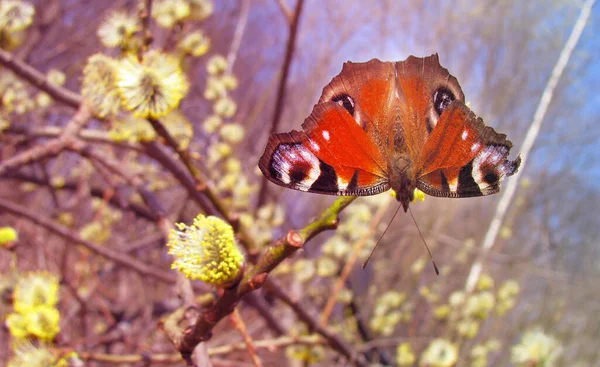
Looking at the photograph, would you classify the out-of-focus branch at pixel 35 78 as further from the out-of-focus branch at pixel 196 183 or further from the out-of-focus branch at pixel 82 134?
the out-of-focus branch at pixel 196 183

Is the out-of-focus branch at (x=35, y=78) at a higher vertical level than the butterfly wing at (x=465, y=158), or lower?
higher

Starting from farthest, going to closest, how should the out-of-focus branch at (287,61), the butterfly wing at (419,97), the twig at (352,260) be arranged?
the twig at (352,260) → the out-of-focus branch at (287,61) → the butterfly wing at (419,97)

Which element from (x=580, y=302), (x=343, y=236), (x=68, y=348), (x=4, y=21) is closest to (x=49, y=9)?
(x=4, y=21)

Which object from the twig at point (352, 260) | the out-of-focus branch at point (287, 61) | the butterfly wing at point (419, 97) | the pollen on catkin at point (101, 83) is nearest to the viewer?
the butterfly wing at point (419, 97)

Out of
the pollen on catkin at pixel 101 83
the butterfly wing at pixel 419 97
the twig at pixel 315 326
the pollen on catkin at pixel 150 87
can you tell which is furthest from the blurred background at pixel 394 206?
the butterfly wing at pixel 419 97

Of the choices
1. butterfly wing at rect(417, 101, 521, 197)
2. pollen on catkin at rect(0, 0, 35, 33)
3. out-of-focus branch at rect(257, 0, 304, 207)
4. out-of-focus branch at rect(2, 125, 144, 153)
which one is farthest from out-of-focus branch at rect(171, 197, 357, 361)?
pollen on catkin at rect(0, 0, 35, 33)

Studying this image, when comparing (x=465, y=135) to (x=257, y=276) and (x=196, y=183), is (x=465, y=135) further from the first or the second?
(x=196, y=183)

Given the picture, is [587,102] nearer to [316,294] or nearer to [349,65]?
[316,294]

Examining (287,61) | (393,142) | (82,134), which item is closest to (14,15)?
(82,134)
